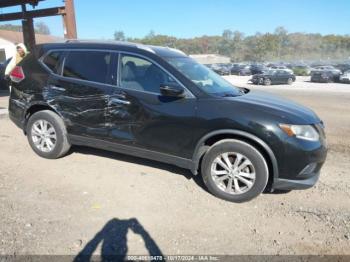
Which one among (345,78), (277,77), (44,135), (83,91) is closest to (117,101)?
(83,91)

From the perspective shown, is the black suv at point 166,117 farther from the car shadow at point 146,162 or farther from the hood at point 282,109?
the car shadow at point 146,162

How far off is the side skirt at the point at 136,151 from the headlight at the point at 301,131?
1.21 meters

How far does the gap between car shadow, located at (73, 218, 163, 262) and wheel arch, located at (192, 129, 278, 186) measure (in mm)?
1175

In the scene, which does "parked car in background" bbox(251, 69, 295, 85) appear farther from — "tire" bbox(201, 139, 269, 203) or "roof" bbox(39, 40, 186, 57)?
"tire" bbox(201, 139, 269, 203)

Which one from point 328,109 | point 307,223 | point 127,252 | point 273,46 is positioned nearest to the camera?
point 127,252

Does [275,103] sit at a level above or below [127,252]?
above

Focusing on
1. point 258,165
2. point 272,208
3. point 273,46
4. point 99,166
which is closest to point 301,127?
point 258,165

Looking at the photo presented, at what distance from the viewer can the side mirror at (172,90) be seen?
13.6 feet

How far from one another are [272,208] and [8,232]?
2.86 meters

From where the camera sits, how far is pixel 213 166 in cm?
416

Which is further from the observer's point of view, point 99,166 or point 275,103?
point 99,166

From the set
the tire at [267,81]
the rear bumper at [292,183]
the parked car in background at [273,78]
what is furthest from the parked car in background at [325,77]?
the rear bumper at [292,183]

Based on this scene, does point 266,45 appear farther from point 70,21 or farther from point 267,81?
point 70,21

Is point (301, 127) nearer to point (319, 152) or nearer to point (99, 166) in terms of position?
point (319, 152)
